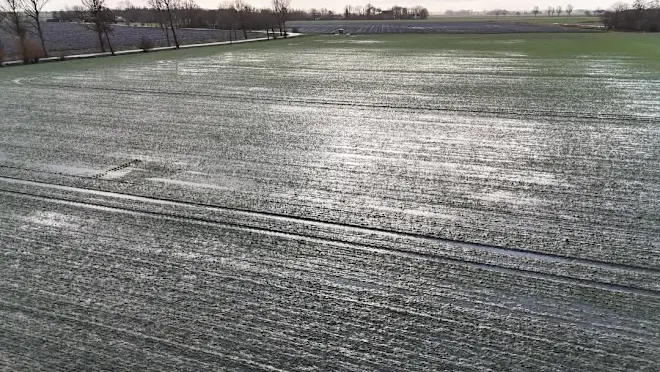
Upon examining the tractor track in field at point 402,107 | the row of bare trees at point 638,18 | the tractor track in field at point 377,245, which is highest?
the row of bare trees at point 638,18

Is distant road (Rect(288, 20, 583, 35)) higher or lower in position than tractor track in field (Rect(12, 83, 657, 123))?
higher

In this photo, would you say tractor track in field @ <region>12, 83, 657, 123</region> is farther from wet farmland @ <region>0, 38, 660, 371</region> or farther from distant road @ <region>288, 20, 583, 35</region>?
distant road @ <region>288, 20, 583, 35</region>

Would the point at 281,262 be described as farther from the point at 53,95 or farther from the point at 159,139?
the point at 53,95

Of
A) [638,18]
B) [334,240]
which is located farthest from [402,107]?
[638,18]

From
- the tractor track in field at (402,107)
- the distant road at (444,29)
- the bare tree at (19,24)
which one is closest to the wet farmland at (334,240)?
the tractor track in field at (402,107)

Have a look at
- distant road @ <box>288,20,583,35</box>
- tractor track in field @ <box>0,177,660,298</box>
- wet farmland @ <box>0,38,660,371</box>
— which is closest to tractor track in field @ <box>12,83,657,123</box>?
wet farmland @ <box>0,38,660,371</box>

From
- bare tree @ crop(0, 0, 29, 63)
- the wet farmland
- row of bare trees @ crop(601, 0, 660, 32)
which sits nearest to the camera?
the wet farmland

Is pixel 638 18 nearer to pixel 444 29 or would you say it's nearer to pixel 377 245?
pixel 444 29

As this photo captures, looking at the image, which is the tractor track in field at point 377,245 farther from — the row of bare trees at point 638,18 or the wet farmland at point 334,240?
the row of bare trees at point 638,18

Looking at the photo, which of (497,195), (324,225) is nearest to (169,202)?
(324,225)
